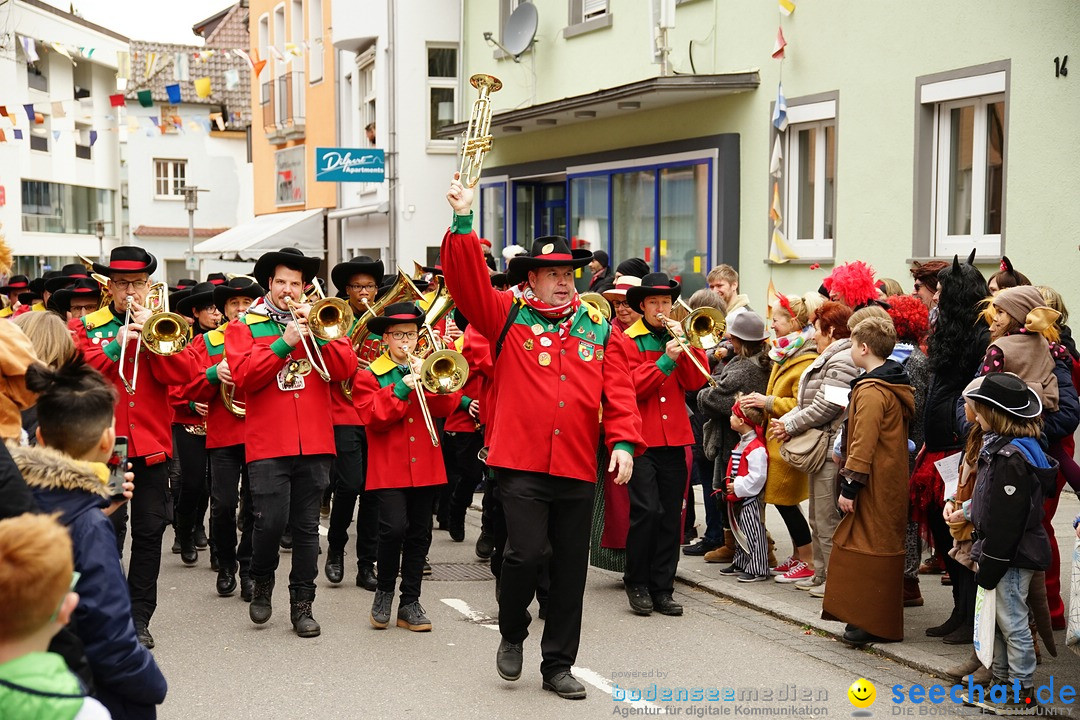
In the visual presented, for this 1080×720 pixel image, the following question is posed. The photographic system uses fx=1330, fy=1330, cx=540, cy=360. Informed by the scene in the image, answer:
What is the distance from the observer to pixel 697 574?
30.1 ft

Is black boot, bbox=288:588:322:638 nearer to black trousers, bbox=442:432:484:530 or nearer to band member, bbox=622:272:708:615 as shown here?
band member, bbox=622:272:708:615

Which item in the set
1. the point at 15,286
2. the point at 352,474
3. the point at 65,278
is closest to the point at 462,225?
the point at 352,474

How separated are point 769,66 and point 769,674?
380 inches

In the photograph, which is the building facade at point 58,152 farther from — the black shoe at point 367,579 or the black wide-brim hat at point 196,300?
the black shoe at point 367,579

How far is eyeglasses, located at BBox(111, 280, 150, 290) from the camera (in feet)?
25.0

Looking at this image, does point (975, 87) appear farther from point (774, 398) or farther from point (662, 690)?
point (662, 690)

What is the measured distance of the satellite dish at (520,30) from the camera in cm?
1997

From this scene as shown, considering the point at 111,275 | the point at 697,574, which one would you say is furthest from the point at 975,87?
the point at 111,275

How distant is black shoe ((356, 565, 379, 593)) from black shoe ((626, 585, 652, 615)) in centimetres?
177

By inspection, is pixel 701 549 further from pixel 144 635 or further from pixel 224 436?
pixel 144 635

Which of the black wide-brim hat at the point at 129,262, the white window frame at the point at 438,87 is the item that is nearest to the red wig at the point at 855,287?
the black wide-brim hat at the point at 129,262

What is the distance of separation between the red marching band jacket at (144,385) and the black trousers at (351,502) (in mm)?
1708

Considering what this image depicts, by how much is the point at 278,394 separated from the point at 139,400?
2.56 feet

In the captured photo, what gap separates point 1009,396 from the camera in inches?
237
